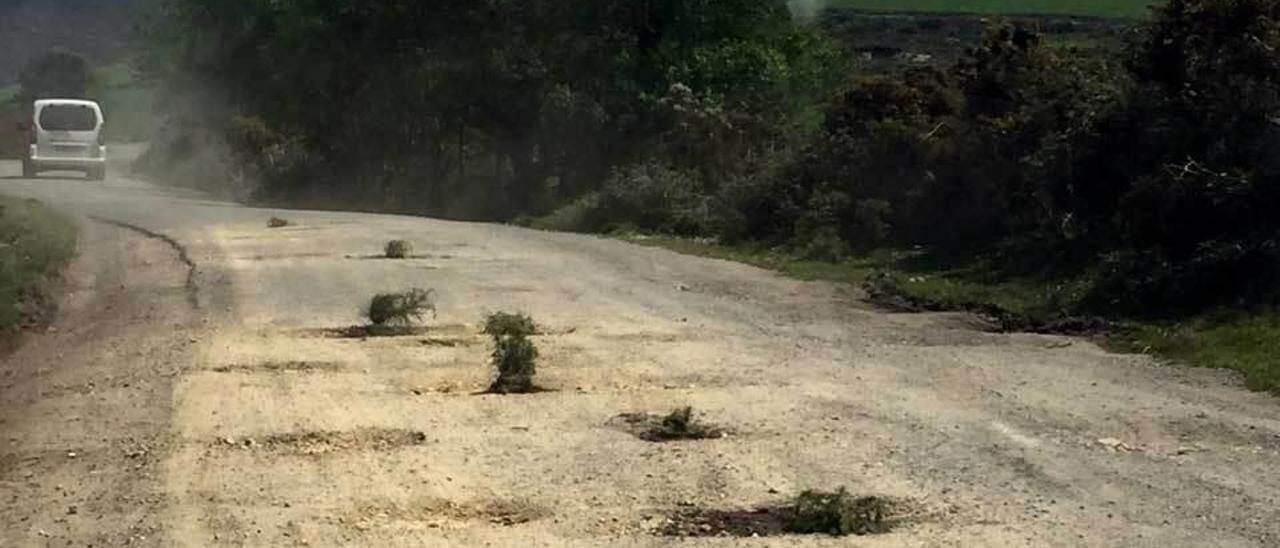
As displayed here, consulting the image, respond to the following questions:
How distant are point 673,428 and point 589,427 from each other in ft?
1.92

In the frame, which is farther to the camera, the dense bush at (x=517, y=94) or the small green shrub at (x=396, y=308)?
the dense bush at (x=517, y=94)

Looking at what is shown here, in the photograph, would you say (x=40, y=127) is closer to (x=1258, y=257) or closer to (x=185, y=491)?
(x=1258, y=257)

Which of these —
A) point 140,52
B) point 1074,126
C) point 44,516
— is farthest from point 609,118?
point 140,52

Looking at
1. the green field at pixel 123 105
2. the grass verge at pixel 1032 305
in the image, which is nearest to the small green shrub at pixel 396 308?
the grass verge at pixel 1032 305

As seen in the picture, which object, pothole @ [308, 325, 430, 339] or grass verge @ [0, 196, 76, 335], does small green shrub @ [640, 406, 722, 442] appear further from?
grass verge @ [0, 196, 76, 335]

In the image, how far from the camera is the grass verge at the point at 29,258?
17.7m

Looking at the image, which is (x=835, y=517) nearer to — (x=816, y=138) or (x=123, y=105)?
(x=816, y=138)

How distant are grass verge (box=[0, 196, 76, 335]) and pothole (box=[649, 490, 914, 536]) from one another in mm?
10141

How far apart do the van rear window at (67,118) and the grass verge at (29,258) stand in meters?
13.9

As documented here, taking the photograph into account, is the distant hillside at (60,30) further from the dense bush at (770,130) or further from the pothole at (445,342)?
the pothole at (445,342)

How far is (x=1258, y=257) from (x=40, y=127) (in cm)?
3551

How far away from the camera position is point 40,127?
149ft

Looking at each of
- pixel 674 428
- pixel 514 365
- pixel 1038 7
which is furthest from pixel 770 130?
pixel 674 428

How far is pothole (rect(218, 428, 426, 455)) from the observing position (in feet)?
33.3
